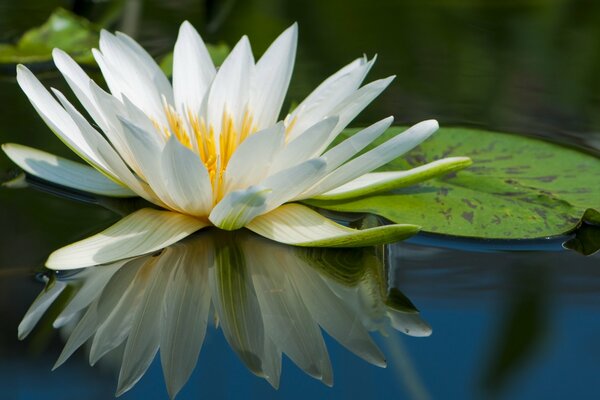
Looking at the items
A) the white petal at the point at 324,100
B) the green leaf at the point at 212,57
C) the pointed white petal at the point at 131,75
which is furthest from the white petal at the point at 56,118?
the green leaf at the point at 212,57

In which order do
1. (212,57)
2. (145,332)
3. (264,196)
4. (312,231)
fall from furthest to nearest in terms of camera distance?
(212,57), (312,231), (264,196), (145,332)

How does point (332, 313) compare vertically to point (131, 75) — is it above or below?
below

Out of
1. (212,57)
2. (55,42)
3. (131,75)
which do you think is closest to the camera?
(131,75)

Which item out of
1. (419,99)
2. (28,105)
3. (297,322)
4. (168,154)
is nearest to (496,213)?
(297,322)

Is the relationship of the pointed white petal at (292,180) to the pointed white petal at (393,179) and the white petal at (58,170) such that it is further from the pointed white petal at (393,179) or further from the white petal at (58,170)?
the white petal at (58,170)

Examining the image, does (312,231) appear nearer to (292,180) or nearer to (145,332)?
(292,180)

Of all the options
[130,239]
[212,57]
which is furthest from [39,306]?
[212,57]

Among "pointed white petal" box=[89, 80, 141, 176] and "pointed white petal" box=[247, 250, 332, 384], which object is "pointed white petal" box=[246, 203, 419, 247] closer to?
"pointed white petal" box=[247, 250, 332, 384]
